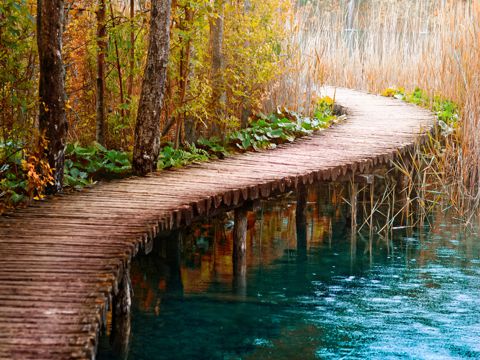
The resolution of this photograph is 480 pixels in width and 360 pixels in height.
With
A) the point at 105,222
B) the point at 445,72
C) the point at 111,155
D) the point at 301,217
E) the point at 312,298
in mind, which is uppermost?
the point at 445,72

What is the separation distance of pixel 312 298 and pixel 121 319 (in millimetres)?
1879

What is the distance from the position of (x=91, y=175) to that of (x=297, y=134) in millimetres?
2740

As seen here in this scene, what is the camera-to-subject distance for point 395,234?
838cm

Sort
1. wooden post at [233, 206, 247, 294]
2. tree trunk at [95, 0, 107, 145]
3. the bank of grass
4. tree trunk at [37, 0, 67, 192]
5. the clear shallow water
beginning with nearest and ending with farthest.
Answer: the clear shallow water, tree trunk at [37, 0, 67, 192], the bank of grass, wooden post at [233, 206, 247, 294], tree trunk at [95, 0, 107, 145]

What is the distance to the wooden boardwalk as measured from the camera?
3.32 meters

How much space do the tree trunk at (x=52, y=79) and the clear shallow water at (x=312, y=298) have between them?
4.15ft

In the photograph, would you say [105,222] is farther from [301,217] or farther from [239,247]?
[301,217]

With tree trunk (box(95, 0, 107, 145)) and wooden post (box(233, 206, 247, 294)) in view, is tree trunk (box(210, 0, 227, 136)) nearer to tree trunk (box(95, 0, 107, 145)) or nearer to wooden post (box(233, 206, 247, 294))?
tree trunk (box(95, 0, 107, 145))

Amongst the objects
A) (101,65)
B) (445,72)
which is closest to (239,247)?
(101,65)

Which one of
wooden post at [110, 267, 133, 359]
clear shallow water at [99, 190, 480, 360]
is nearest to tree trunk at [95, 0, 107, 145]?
clear shallow water at [99, 190, 480, 360]

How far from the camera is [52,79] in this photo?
227 inches

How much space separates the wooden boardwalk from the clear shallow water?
694 mm

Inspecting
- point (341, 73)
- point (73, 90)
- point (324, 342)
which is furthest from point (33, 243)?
point (341, 73)

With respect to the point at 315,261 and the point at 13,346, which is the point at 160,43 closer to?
the point at 315,261
